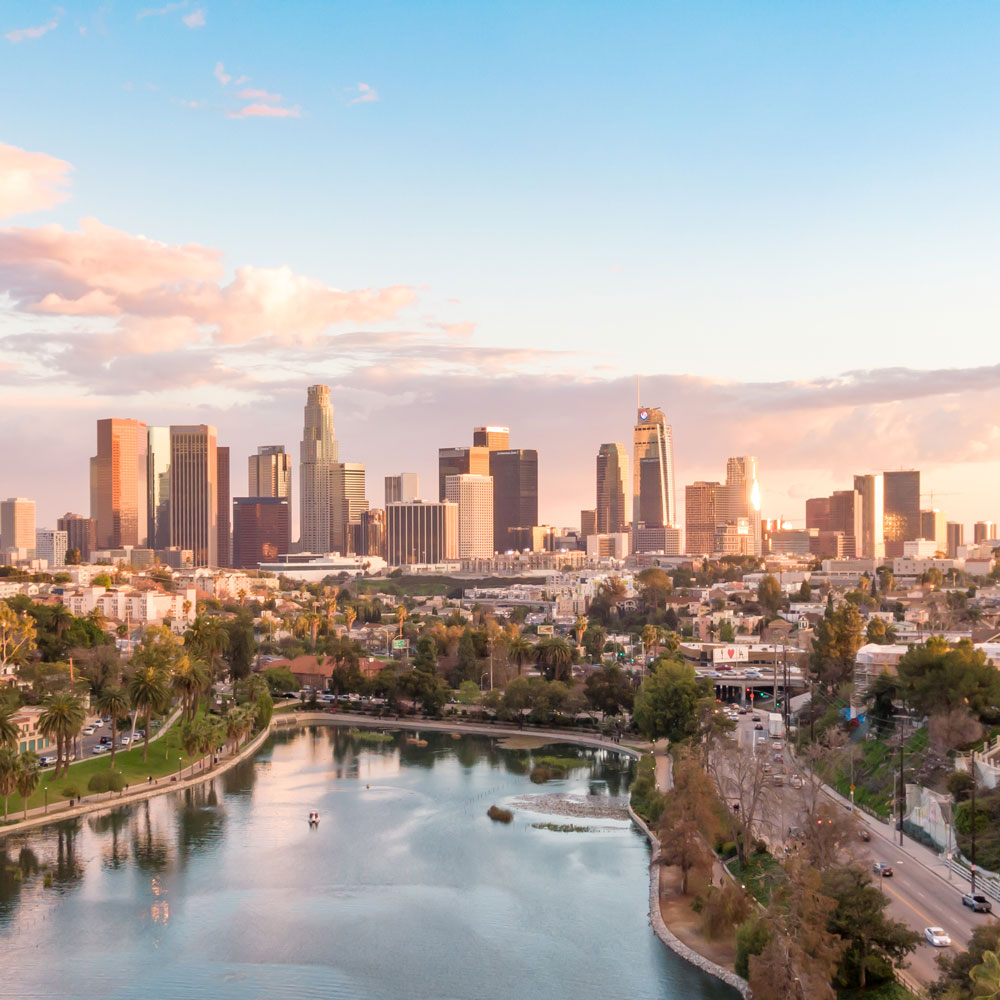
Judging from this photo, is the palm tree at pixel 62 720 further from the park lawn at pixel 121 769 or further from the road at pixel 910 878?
the road at pixel 910 878

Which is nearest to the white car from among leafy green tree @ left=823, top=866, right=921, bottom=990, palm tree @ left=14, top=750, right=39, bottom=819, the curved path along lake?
leafy green tree @ left=823, top=866, right=921, bottom=990

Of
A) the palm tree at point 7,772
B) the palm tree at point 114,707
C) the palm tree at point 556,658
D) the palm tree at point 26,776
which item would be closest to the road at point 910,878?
the palm tree at point 26,776

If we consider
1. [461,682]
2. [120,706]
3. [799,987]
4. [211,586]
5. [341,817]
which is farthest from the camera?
[211,586]

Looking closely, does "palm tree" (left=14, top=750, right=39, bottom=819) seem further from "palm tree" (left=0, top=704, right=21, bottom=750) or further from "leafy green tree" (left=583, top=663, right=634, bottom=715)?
"leafy green tree" (left=583, top=663, right=634, bottom=715)

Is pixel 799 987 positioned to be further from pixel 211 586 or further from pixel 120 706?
pixel 211 586

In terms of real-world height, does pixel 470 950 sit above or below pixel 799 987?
below

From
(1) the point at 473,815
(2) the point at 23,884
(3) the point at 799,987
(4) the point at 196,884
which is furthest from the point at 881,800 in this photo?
(2) the point at 23,884

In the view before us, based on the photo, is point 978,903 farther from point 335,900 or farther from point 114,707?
point 114,707

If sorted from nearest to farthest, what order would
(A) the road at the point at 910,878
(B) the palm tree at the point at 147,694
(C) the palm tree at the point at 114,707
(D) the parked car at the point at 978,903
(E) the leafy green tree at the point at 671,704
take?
(A) the road at the point at 910,878 < (D) the parked car at the point at 978,903 < (C) the palm tree at the point at 114,707 < (B) the palm tree at the point at 147,694 < (E) the leafy green tree at the point at 671,704
